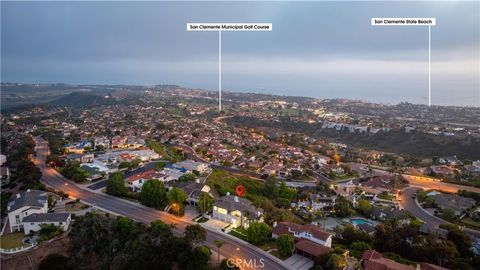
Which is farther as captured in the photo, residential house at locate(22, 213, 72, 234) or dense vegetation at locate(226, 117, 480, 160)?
dense vegetation at locate(226, 117, 480, 160)

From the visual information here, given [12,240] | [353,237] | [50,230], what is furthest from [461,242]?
[12,240]

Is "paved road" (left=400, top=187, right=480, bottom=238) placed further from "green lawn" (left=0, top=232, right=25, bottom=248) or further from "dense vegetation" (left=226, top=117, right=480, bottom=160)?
"dense vegetation" (left=226, top=117, right=480, bottom=160)

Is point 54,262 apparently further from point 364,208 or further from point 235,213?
point 364,208

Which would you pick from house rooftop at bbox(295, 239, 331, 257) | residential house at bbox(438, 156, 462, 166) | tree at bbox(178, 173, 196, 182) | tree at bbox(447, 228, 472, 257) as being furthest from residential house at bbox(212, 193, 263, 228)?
residential house at bbox(438, 156, 462, 166)

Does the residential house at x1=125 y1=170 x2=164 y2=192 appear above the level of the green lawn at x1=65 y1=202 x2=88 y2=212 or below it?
above

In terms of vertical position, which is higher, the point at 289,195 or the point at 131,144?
the point at 131,144

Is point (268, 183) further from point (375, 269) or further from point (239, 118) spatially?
point (239, 118)

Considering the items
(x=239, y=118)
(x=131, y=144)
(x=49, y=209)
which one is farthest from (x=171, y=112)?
(x=49, y=209)

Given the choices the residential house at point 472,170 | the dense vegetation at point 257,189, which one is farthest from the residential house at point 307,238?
the residential house at point 472,170
